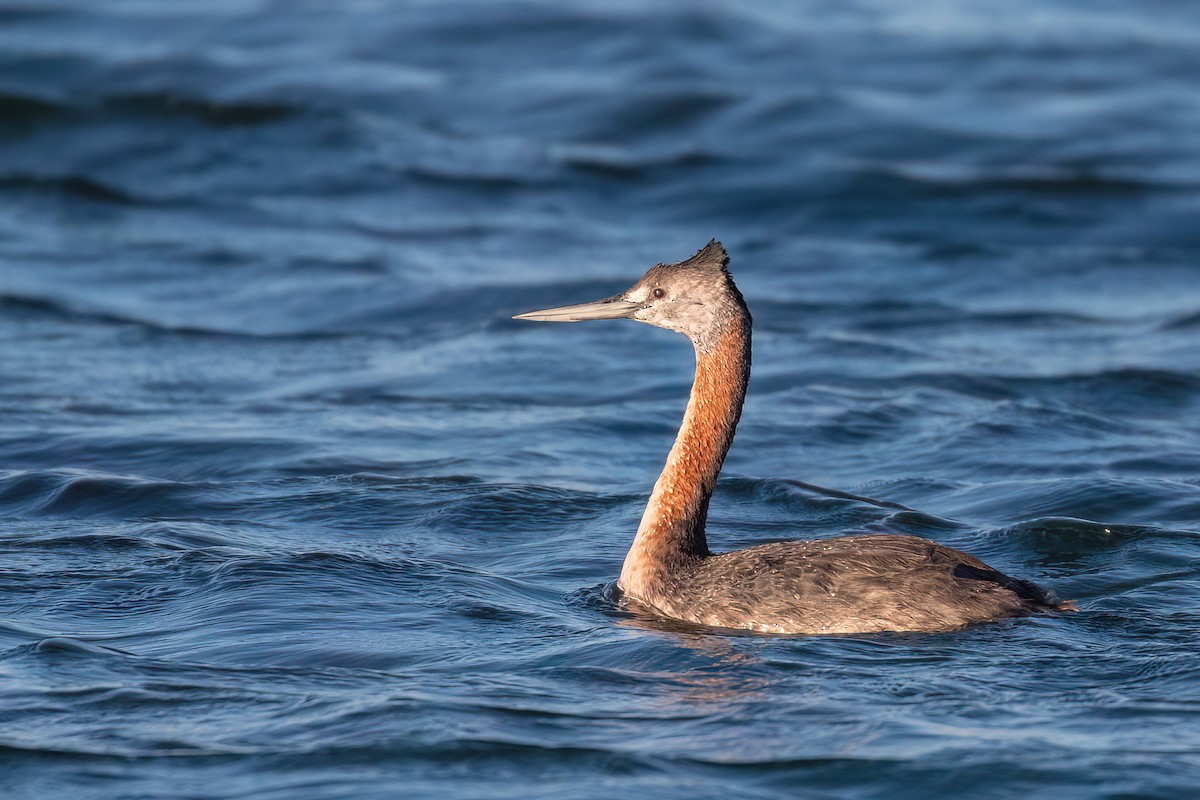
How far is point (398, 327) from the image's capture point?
16156 mm

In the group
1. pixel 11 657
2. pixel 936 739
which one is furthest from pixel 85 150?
pixel 936 739

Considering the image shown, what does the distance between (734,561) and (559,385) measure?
5.71m

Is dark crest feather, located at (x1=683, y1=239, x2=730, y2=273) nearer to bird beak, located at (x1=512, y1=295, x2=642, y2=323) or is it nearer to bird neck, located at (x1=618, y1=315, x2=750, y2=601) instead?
bird neck, located at (x1=618, y1=315, x2=750, y2=601)

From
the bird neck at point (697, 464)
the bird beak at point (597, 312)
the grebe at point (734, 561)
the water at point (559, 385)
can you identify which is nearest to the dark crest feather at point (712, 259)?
the grebe at point (734, 561)

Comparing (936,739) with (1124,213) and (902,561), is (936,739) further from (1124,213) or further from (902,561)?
(1124,213)

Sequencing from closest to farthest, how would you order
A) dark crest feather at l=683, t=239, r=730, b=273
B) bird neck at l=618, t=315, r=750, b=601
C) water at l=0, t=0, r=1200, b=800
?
water at l=0, t=0, r=1200, b=800, bird neck at l=618, t=315, r=750, b=601, dark crest feather at l=683, t=239, r=730, b=273

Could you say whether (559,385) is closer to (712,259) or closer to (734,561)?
(712,259)

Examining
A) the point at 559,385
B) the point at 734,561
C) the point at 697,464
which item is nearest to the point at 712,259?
the point at 697,464

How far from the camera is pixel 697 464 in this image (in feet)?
29.9

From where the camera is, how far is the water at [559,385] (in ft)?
23.1

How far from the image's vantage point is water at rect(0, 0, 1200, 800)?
7.05 m

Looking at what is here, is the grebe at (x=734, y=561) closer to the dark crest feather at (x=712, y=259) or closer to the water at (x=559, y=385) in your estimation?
the dark crest feather at (x=712, y=259)

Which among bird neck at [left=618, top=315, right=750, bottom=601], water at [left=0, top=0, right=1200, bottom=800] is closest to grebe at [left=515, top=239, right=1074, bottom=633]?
bird neck at [left=618, top=315, right=750, bottom=601]

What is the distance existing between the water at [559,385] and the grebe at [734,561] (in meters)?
0.18
